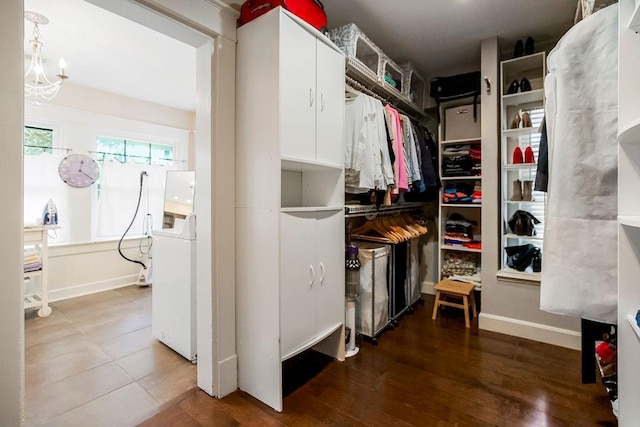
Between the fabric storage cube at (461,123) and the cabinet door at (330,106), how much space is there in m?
1.63

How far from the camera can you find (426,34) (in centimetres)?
263

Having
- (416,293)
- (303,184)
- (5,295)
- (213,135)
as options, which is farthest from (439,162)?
(5,295)

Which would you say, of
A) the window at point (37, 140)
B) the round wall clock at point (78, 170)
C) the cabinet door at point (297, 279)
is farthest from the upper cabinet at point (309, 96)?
the window at point (37, 140)

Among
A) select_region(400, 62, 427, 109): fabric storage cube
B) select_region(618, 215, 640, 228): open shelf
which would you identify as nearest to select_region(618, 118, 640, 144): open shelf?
select_region(618, 215, 640, 228): open shelf

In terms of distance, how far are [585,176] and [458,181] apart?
225 cm

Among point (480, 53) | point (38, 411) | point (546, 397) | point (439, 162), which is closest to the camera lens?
point (38, 411)

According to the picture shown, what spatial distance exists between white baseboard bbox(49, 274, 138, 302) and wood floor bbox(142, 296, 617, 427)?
280 cm

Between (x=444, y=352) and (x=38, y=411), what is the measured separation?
255 centimetres

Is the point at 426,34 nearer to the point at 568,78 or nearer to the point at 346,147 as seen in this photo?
the point at 346,147

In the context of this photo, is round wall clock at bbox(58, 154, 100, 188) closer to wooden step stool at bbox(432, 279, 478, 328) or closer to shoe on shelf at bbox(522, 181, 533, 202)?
wooden step stool at bbox(432, 279, 478, 328)

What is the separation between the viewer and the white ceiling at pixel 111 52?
224cm

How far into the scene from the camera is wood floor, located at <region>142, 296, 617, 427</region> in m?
1.59

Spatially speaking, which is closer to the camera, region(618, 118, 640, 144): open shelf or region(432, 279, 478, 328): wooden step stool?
region(618, 118, 640, 144): open shelf

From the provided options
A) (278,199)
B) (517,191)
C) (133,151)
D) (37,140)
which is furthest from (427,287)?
(37,140)
